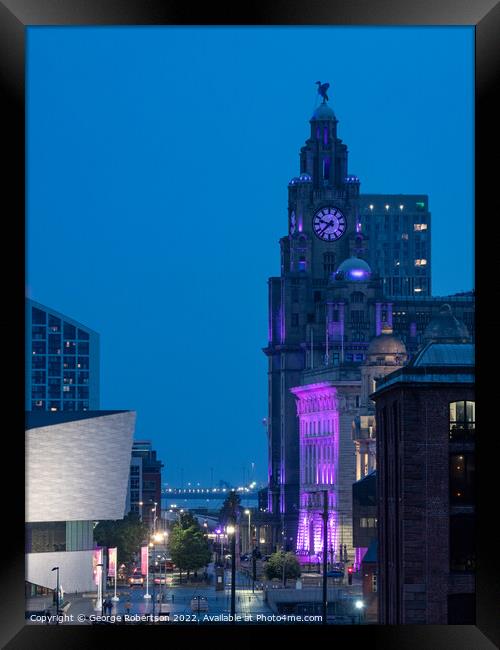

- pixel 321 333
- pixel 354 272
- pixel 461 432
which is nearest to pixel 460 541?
pixel 461 432

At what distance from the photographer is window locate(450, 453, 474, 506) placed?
40.4 meters

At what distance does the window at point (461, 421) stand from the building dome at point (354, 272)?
86653 millimetres

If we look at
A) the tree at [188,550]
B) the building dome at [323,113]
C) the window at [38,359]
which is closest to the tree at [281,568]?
the tree at [188,550]

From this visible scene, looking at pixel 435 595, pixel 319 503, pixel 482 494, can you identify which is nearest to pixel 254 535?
pixel 319 503

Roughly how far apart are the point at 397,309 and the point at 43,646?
12178cm

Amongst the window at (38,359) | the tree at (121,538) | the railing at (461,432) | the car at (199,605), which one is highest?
the window at (38,359)

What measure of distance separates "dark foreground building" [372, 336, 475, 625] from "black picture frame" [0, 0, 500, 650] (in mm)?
26009

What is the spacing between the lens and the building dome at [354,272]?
128 meters

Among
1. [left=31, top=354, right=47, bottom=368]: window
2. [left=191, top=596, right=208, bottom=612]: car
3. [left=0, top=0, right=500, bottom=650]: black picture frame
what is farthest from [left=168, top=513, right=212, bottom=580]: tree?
[left=31, top=354, right=47, bottom=368]: window

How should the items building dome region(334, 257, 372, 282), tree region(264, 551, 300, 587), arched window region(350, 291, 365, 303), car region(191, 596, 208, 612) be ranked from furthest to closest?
building dome region(334, 257, 372, 282), arched window region(350, 291, 365, 303), tree region(264, 551, 300, 587), car region(191, 596, 208, 612)

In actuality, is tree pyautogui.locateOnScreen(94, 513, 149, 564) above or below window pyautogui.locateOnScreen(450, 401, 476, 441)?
below

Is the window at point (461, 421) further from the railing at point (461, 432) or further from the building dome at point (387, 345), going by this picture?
the building dome at point (387, 345)

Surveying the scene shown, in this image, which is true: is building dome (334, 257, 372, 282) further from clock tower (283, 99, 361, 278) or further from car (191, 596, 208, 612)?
car (191, 596, 208, 612)

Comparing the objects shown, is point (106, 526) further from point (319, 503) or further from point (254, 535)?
point (254, 535)
